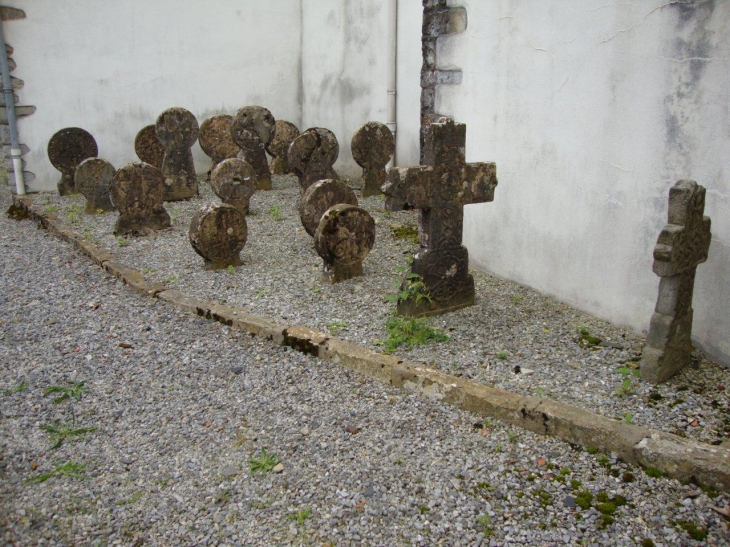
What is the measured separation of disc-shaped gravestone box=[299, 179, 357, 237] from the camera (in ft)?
20.4

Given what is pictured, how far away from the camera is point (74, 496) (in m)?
2.99

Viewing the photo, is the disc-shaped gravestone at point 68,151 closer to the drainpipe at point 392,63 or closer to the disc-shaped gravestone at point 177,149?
the disc-shaped gravestone at point 177,149

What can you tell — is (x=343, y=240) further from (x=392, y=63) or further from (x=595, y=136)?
(x=392, y=63)

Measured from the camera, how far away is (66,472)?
3150 mm

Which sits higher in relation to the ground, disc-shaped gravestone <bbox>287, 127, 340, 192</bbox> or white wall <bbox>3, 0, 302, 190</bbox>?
white wall <bbox>3, 0, 302, 190</bbox>

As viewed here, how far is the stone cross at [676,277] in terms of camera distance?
134 inches

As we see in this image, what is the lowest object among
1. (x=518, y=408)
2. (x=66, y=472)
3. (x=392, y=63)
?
(x=66, y=472)

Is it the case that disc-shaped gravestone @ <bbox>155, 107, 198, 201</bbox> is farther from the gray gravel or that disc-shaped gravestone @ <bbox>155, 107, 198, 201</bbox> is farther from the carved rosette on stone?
the gray gravel

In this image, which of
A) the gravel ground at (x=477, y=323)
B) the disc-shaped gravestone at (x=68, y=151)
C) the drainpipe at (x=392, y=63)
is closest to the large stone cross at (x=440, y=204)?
the gravel ground at (x=477, y=323)

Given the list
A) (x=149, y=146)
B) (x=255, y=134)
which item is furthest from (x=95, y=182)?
(x=255, y=134)

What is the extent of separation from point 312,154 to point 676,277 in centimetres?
543

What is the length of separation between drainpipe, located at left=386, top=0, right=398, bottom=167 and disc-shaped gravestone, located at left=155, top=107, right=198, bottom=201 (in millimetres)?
2669

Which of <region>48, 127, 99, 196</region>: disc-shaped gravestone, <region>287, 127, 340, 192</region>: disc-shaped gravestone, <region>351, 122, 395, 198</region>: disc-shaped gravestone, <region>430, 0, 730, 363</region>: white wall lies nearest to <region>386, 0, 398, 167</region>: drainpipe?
<region>351, 122, 395, 198</region>: disc-shaped gravestone

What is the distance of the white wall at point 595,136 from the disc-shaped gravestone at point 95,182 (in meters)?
4.45
